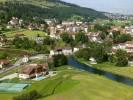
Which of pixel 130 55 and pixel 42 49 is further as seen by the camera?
pixel 42 49

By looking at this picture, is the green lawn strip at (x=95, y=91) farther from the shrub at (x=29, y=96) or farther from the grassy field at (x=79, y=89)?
the shrub at (x=29, y=96)

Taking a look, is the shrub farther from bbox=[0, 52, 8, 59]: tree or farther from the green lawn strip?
bbox=[0, 52, 8, 59]: tree

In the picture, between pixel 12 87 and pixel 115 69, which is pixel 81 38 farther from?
pixel 12 87

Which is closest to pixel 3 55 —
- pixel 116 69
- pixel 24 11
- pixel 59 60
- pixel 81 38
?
pixel 59 60

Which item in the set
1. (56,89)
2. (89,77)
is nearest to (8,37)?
(89,77)

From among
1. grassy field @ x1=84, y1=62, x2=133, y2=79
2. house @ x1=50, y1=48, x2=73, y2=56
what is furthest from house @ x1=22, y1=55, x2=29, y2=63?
grassy field @ x1=84, y1=62, x2=133, y2=79

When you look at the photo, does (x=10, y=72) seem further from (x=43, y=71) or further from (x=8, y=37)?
(x=8, y=37)

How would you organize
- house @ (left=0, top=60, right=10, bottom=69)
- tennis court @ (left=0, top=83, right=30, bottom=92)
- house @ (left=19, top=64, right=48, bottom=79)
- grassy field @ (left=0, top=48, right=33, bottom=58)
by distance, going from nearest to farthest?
tennis court @ (left=0, top=83, right=30, bottom=92) < house @ (left=19, top=64, right=48, bottom=79) < house @ (left=0, top=60, right=10, bottom=69) < grassy field @ (left=0, top=48, right=33, bottom=58)
